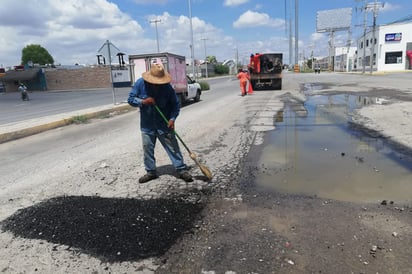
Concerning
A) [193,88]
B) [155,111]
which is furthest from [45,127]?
[193,88]

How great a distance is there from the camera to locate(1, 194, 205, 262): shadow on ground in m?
3.04

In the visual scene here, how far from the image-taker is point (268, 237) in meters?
3.12

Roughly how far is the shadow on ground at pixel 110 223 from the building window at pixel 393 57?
221 feet

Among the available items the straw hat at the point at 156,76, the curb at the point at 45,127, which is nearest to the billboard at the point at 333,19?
the curb at the point at 45,127

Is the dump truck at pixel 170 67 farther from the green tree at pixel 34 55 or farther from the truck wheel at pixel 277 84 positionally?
the green tree at pixel 34 55

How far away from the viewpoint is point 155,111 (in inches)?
187

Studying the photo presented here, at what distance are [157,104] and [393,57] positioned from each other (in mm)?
67084

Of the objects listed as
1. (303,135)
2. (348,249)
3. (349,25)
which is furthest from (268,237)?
(349,25)

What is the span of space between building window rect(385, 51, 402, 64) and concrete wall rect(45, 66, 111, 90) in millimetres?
51413

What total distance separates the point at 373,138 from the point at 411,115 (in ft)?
11.5

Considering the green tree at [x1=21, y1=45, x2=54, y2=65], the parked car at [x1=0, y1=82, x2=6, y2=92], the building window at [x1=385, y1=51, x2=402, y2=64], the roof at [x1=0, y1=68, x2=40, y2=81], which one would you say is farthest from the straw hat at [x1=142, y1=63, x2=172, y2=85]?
the green tree at [x1=21, y1=45, x2=54, y2=65]

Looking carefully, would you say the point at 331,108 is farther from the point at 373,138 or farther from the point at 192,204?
the point at 192,204

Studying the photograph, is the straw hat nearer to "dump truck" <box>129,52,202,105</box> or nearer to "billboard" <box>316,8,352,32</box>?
"dump truck" <box>129,52,202,105</box>

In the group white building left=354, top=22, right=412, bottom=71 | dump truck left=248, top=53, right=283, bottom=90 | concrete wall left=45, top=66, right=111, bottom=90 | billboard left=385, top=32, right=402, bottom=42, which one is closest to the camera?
dump truck left=248, top=53, right=283, bottom=90
